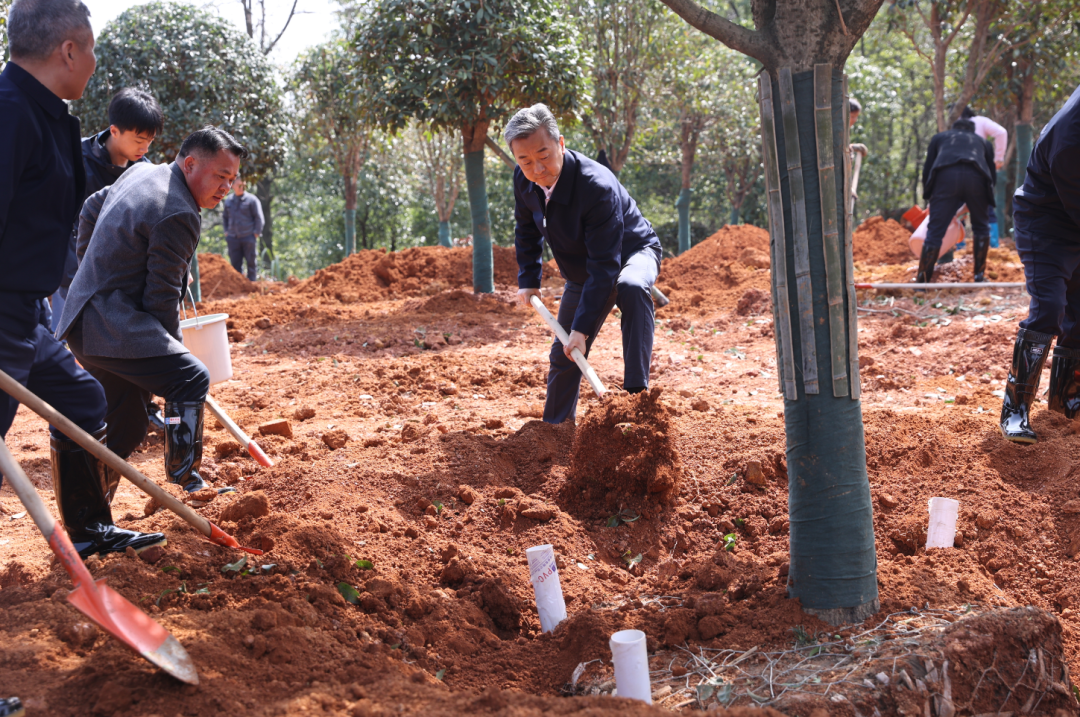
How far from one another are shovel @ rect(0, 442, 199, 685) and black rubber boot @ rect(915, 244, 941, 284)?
28.3 feet

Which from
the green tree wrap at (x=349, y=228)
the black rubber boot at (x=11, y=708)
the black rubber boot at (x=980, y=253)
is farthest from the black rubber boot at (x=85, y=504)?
the green tree wrap at (x=349, y=228)

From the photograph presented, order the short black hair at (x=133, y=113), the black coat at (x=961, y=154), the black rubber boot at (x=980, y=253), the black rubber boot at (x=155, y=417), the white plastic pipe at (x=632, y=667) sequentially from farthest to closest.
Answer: the black rubber boot at (x=980, y=253)
the black coat at (x=961, y=154)
the black rubber boot at (x=155, y=417)
the short black hair at (x=133, y=113)
the white plastic pipe at (x=632, y=667)

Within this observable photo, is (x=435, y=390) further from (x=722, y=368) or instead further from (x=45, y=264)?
(x=45, y=264)

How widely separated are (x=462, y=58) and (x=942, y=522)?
7267mm

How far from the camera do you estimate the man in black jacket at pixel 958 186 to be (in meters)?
8.41

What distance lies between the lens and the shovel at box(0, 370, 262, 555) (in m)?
2.35

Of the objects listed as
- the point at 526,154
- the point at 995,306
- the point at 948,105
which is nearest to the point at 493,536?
the point at 526,154

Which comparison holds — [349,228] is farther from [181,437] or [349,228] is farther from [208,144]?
[181,437]

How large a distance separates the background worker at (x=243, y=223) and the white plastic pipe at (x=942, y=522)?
37.7 feet

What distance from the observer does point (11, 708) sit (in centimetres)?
181

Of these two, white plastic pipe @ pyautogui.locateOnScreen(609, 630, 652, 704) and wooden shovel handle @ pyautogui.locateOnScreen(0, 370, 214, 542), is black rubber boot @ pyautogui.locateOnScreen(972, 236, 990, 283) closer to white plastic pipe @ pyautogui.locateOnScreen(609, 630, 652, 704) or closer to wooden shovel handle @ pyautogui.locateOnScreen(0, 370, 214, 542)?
white plastic pipe @ pyautogui.locateOnScreen(609, 630, 652, 704)

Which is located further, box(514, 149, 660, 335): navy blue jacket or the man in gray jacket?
box(514, 149, 660, 335): navy blue jacket

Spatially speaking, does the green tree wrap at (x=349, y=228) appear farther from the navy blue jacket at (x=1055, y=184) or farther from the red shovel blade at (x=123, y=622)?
the red shovel blade at (x=123, y=622)

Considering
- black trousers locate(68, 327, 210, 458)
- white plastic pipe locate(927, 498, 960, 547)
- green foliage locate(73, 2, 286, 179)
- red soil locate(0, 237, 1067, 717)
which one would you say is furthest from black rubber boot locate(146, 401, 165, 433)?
green foliage locate(73, 2, 286, 179)
